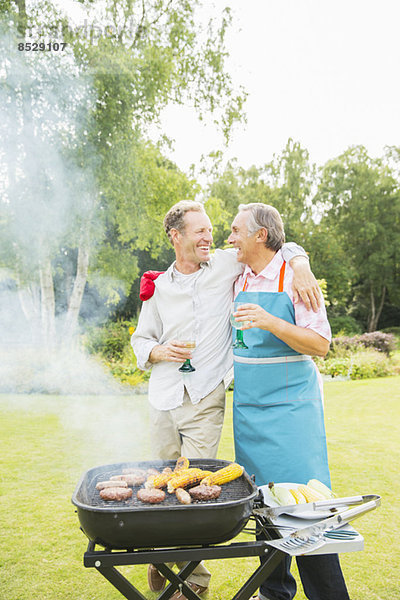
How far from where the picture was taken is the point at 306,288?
2186mm

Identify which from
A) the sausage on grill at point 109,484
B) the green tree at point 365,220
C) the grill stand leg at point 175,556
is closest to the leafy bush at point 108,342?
the sausage on grill at point 109,484

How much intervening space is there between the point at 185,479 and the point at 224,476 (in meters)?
0.15

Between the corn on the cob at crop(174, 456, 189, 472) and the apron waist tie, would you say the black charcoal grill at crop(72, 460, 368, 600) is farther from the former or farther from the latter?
the apron waist tie

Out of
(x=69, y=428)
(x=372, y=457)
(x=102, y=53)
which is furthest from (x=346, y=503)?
(x=102, y=53)

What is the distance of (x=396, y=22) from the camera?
519 inches

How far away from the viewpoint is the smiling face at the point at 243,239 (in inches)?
93.8

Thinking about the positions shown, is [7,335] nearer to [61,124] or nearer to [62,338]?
[62,338]

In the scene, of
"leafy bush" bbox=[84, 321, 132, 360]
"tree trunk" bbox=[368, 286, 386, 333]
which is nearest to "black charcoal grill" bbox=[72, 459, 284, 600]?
"leafy bush" bbox=[84, 321, 132, 360]

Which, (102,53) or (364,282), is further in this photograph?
(364,282)

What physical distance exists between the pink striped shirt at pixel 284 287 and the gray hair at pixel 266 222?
79 mm

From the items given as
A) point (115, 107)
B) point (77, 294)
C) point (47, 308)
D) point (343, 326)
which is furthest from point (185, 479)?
point (343, 326)

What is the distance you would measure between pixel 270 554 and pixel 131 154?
989 centimetres

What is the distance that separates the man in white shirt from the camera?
2.51m

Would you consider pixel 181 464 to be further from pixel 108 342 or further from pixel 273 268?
pixel 108 342
